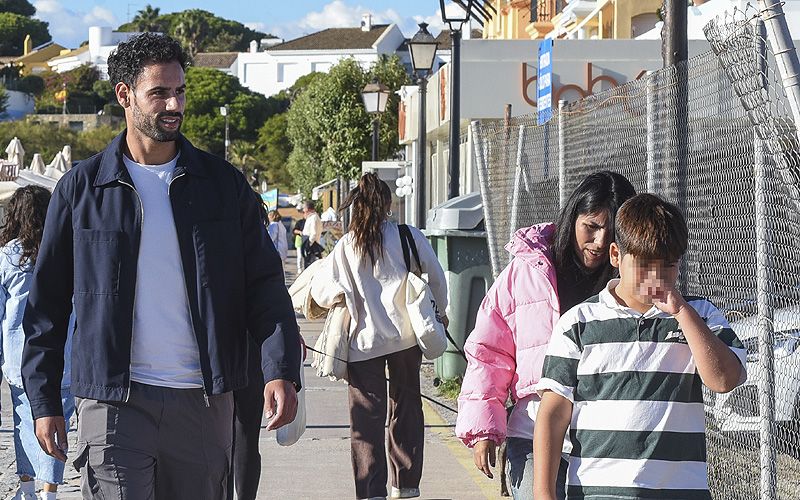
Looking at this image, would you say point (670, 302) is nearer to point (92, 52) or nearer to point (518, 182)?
point (518, 182)

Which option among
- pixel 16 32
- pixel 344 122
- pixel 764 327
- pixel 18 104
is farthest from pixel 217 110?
pixel 764 327

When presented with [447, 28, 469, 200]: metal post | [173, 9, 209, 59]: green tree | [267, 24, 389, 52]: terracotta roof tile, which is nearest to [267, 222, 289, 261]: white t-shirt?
[447, 28, 469, 200]: metal post

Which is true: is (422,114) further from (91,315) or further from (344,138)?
(344,138)

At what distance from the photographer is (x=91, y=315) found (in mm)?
3881

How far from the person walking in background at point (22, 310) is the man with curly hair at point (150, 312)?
8.62ft

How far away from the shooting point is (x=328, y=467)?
815 cm

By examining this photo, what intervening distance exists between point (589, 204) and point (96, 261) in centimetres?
152

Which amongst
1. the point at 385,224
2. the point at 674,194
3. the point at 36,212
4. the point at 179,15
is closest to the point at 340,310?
the point at 385,224

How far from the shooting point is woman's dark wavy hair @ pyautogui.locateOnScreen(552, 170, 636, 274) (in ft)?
13.5

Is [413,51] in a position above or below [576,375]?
above

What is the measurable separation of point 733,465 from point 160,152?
270cm

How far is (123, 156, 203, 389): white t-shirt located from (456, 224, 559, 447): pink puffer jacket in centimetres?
89

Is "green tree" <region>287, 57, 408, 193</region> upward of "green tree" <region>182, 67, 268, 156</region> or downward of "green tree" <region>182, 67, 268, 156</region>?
downward

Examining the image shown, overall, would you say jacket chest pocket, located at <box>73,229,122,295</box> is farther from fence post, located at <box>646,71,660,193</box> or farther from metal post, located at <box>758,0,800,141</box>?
fence post, located at <box>646,71,660,193</box>
